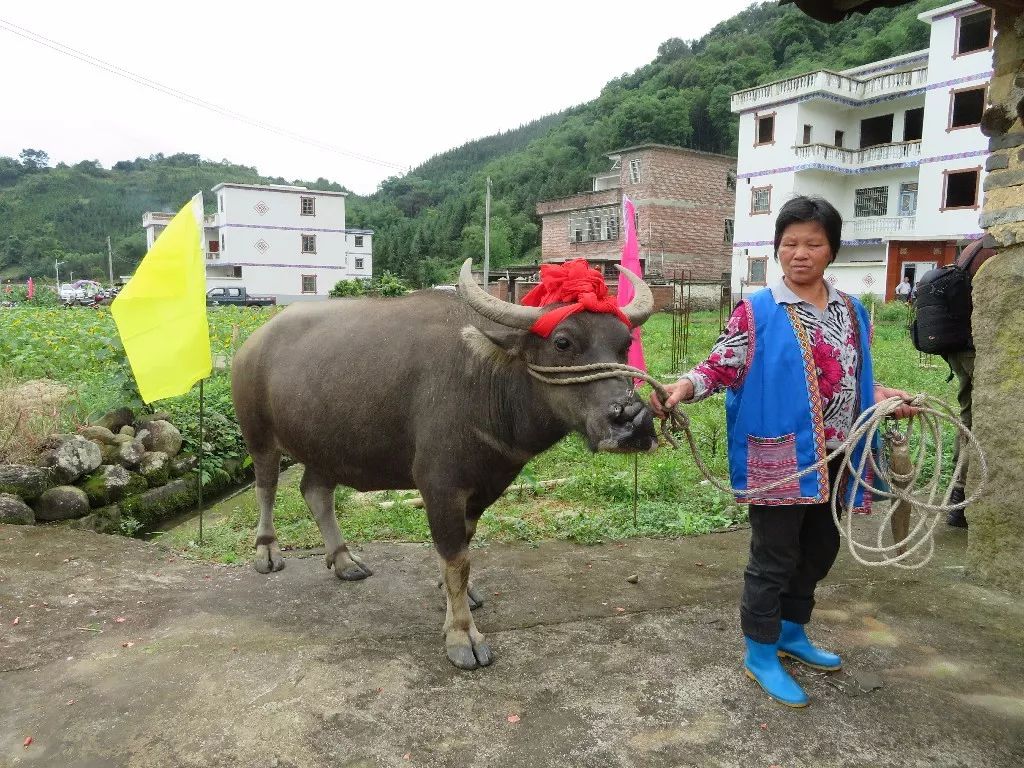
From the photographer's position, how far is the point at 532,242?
179 ft

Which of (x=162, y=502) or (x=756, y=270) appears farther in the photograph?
(x=756, y=270)

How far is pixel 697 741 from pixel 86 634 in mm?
2758

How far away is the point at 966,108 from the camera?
20922 millimetres

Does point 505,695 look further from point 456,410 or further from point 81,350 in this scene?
point 81,350

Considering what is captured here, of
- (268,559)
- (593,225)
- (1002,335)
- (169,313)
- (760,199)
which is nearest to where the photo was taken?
(1002,335)

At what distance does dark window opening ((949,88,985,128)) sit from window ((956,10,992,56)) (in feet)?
3.85

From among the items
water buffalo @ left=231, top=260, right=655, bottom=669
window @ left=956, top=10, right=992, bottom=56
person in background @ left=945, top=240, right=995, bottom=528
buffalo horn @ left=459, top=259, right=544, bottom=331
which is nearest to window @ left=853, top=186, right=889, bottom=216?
window @ left=956, top=10, right=992, bottom=56

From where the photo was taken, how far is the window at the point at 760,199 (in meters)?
25.1

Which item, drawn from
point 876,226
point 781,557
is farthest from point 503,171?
point 781,557

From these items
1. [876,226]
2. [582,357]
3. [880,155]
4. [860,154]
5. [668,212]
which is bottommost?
[582,357]

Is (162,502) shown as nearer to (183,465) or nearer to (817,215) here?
(183,465)

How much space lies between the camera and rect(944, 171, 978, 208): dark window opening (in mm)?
20953

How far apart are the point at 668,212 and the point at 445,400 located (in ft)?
95.2

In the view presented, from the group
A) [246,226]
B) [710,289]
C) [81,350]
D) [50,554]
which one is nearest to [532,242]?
[246,226]
